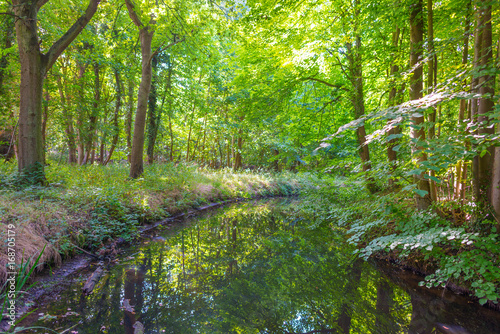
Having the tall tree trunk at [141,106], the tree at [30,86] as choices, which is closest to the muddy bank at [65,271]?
the tree at [30,86]

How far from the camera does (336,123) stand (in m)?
7.10

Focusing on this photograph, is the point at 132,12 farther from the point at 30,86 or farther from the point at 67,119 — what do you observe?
the point at 67,119

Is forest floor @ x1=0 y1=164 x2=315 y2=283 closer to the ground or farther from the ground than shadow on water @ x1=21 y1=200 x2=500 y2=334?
farther from the ground

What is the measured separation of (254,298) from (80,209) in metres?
3.83

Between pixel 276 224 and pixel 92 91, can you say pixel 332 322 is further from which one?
pixel 92 91

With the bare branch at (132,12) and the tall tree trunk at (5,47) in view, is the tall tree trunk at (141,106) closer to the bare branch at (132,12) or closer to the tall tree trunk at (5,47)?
the bare branch at (132,12)

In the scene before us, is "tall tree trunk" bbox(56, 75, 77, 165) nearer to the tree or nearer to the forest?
the forest

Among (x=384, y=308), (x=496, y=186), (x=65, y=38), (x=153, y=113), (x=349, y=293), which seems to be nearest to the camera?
(x=496, y=186)

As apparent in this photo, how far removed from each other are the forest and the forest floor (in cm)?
3

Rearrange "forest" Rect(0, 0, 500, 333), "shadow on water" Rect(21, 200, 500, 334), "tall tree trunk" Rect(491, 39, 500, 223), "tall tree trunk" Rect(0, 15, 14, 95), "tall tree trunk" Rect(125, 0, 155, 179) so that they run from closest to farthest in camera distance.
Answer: "shadow on water" Rect(21, 200, 500, 334), "forest" Rect(0, 0, 500, 333), "tall tree trunk" Rect(491, 39, 500, 223), "tall tree trunk" Rect(0, 15, 14, 95), "tall tree trunk" Rect(125, 0, 155, 179)

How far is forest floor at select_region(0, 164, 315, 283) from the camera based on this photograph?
353 cm

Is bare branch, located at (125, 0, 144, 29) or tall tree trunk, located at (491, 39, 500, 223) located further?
bare branch, located at (125, 0, 144, 29)

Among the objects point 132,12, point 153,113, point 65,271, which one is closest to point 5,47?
point 132,12

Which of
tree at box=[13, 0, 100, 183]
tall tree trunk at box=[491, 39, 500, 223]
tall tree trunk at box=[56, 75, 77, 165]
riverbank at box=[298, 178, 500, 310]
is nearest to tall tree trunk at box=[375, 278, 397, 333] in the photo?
riverbank at box=[298, 178, 500, 310]
